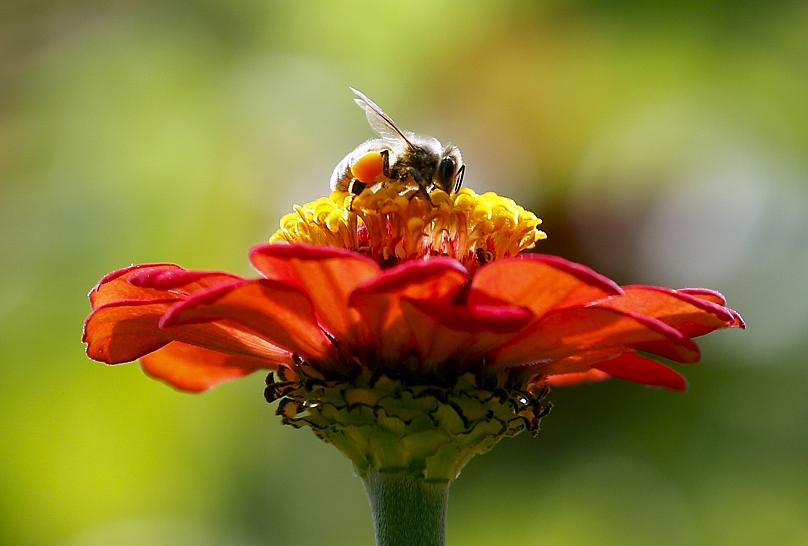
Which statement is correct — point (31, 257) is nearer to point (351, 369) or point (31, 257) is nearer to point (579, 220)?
point (579, 220)

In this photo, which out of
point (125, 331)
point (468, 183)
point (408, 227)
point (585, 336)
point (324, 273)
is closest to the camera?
point (324, 273)

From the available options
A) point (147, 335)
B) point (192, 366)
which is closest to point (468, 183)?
point (192, 366)

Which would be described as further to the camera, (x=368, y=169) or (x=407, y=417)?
(x=368, y=169)

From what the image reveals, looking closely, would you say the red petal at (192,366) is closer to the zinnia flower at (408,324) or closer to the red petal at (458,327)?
the zinnia flower at (408,324)

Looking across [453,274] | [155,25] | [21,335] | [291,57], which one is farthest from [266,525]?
[453,274]

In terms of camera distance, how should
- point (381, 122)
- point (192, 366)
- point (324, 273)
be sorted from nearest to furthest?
point (324, 273)
point (192, 366)
point (381, 122)

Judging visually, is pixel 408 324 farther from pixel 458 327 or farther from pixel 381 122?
pixel 381 122
